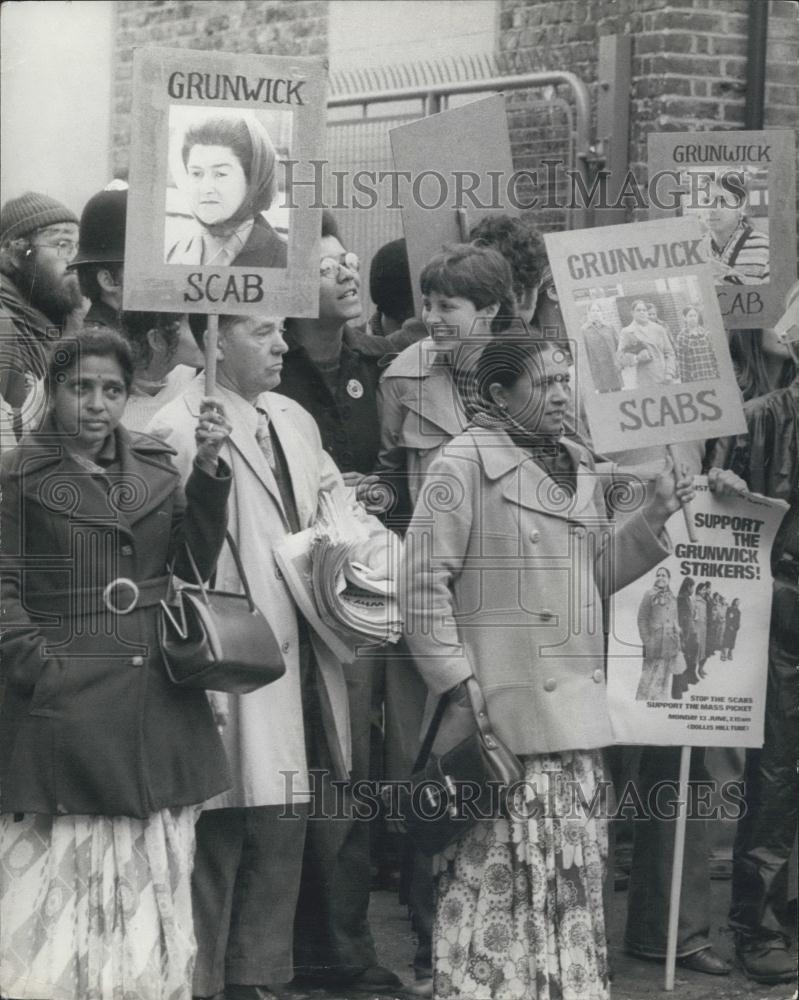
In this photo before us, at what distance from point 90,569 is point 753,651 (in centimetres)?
225

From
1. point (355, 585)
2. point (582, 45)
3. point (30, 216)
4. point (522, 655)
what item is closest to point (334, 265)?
point (30, 216)

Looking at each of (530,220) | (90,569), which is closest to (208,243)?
(90,569)

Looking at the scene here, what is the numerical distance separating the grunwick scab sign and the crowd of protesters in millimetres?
46

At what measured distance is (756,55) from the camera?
8148 millimetres

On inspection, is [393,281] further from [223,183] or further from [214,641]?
[214,641]

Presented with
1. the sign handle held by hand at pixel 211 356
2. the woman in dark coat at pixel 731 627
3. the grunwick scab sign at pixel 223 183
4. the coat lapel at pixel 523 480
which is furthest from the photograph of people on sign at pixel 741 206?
the sign handle held by hand at pixel 211 356

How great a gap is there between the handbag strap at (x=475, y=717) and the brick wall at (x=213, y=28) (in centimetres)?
384

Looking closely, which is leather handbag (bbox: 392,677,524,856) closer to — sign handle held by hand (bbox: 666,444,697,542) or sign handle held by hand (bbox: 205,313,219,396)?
sign handle held by hand (bbox: 666,444,697,542)

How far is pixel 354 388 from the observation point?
6488mm

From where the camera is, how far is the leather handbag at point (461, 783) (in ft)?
17.6

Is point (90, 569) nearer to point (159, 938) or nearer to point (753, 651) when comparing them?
point (159, 938)

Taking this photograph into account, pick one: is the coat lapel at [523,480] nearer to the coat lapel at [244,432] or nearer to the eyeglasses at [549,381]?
the eyeglasses at [549,381]

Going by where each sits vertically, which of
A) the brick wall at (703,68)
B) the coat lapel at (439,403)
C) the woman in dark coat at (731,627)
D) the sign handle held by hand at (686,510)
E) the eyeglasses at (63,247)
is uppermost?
the brick wall at (703,68)

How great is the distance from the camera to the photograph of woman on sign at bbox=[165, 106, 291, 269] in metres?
5.61
